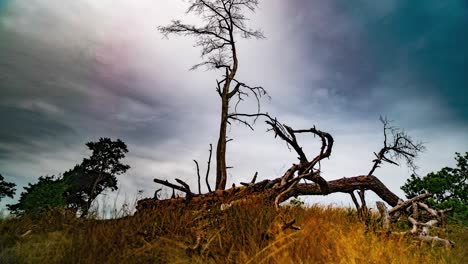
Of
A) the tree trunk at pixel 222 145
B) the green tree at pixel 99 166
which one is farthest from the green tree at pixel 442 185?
the green tree at pixel 99 166

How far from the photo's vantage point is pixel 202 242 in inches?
158

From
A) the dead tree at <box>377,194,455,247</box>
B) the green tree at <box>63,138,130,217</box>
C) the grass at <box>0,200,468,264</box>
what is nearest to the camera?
the grass at <box>0,200,468,264</box>

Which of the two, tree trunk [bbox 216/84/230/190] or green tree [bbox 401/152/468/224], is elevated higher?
tree trunk [bbox 216/84/230/190]

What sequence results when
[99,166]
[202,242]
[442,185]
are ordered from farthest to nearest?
[99,166], [442,185], [202,242]

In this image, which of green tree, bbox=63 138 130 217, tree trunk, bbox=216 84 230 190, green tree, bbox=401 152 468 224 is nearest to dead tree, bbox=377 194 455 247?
green tree, bbox=401 152 468 224

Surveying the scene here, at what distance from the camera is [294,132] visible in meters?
6.97

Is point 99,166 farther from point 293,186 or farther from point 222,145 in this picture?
point 293,186

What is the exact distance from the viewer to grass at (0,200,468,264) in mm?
A: 3984

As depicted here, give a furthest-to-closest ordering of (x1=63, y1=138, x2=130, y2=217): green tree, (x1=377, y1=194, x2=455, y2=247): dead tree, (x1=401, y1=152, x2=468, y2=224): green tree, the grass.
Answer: (x1=63, y1=138, x2=130, y2=217): green tree → (x1=401, y1=152, x2=468, y2=224): green tree → (x1=377, y1=194, x2=455, y2=247): dead tree → the grass

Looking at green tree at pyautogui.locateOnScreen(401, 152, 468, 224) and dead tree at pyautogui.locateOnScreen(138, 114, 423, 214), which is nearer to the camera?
dead tree at pyautogui.locateOnScreen(138, 114, 423, 214)

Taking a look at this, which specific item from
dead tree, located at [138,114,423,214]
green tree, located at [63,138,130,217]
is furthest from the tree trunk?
green tree, located at [63,138,130,217]

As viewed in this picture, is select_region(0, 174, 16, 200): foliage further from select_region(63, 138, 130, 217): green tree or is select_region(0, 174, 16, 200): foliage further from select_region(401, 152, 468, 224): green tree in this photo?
select_region(401, 152, 468, 224): green tree

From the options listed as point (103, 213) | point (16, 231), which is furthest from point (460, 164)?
point (16, 231)

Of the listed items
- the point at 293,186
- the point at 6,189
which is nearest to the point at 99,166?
the point at 6,189
